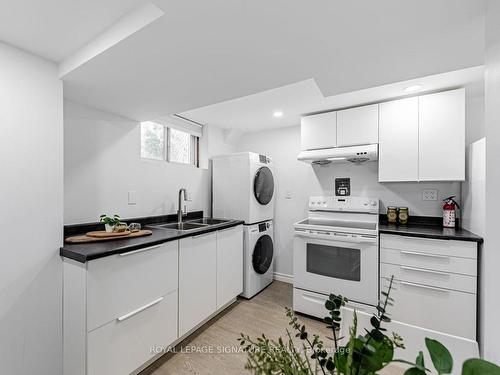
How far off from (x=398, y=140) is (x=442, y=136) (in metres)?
0.33

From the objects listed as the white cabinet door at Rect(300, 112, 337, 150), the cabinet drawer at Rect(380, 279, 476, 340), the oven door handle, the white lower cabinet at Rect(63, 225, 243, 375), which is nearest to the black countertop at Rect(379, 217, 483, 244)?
the oven door handle

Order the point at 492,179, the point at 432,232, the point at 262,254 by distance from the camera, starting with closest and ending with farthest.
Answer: the point at 492,179 < the point at 432,232 < the point at 262,254

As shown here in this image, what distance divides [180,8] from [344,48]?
0.80 meters

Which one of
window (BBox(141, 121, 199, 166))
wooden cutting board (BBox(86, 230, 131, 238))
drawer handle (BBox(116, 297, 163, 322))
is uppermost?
window (BBox(141, 121, 199, 166))

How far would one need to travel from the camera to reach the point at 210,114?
2.80 metres

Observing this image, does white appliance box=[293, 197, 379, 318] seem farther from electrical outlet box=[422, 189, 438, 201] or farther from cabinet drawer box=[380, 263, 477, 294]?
electrical outlet box=[422, 189, 438, 201]

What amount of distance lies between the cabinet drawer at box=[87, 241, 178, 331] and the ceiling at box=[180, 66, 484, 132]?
5.21 ft

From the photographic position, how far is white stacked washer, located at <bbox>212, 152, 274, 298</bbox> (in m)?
2.77

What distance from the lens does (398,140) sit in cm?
225

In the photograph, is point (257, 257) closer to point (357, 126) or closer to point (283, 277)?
point (283, 277)

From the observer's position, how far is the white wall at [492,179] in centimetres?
79

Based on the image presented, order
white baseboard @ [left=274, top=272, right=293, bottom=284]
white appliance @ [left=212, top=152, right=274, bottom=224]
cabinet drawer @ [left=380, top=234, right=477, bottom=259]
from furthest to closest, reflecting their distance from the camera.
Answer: white baseboard @ [left=274, top=272, right=293, bottom=284] → white appliance @ [left=212, top=152, right=274, bottom=224] → cabinet drawer @ [left=380, top=234, right=477, bottom=259]

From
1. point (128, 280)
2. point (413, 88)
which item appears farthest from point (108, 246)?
point (413, 88)

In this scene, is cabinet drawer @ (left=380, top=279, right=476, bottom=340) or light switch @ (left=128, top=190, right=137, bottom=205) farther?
light switch @ (left=128, top=190, right=137, bottom=205)
